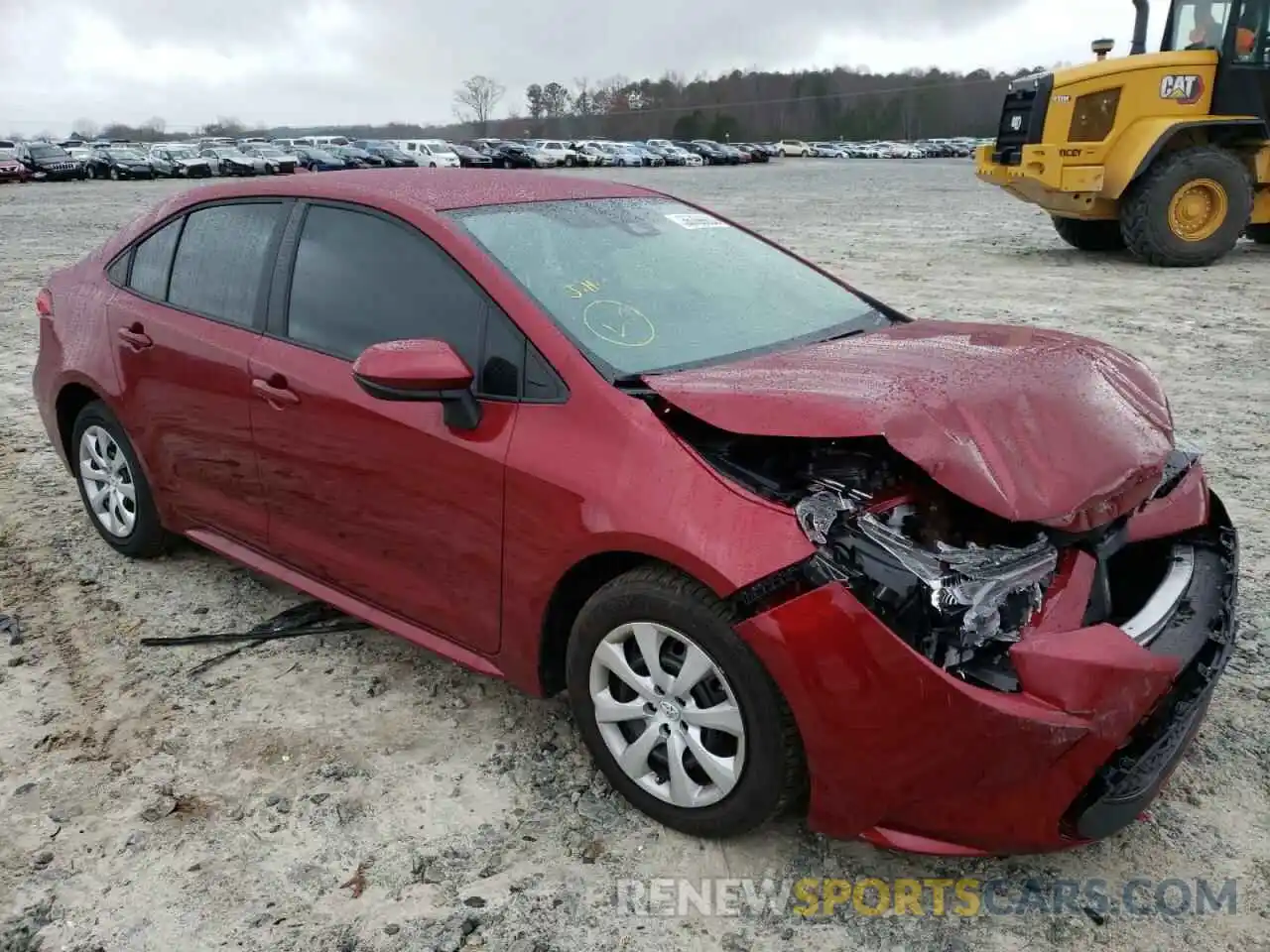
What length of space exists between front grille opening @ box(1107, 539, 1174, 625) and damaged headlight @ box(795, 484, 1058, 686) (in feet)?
1.01

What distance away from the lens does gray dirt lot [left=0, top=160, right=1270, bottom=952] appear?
238 cm

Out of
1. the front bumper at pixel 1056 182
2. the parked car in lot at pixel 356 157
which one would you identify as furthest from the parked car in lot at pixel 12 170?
the front bumper at pixel 1056 182

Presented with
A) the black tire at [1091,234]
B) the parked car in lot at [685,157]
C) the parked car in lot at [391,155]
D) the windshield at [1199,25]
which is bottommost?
the parked car in lot at [391,155]

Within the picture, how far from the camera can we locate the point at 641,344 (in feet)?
9.61

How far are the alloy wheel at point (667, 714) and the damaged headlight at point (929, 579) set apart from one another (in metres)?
0.40

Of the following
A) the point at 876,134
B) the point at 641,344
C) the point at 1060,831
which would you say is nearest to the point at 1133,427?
the point at 1060,831

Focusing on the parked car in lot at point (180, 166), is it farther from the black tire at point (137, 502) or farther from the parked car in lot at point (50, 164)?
the black tire at point (137, 502)

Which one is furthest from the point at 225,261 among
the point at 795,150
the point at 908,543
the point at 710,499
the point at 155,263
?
the point at 795,150

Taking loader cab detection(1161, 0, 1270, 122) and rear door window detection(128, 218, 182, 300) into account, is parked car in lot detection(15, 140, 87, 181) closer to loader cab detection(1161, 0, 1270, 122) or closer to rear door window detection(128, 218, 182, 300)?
loader cab detection(1161, 0, 1270, 122)

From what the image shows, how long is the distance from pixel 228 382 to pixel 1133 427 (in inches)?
109

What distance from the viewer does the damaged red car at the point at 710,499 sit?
7.36 ft

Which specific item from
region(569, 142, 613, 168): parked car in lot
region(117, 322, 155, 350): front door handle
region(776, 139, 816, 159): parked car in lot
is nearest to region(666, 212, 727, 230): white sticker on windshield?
region(117, 322, 155, 350): front door handle

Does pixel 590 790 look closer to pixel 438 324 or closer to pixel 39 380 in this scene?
pixel 438 324

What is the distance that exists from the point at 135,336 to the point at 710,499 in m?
2.62
